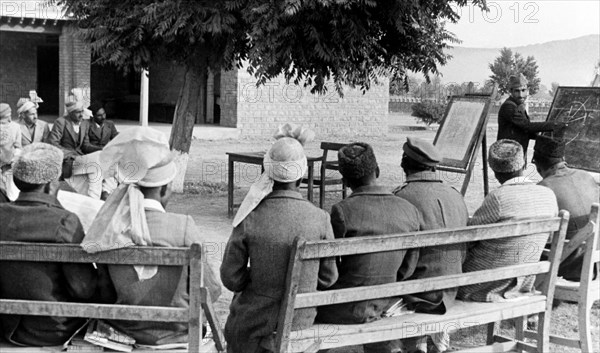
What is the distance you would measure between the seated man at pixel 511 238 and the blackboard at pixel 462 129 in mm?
5037

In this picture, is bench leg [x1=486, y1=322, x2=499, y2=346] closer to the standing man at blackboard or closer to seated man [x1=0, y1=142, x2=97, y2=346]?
seated man [x1=0, y1=142, x2=97, y2=346]

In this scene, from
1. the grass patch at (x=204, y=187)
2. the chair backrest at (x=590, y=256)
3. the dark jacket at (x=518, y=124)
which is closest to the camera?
the chair backrest at (x=590, y=256)

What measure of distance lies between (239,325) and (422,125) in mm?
28264

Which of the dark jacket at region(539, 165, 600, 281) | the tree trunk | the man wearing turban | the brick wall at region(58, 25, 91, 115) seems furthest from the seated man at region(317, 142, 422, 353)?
the brick wall at region(58, 25, 91, 115)

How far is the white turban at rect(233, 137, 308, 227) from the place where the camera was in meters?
3.98

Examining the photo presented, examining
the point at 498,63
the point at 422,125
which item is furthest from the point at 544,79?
the point at 422,125

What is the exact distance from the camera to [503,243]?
4660 millimetres

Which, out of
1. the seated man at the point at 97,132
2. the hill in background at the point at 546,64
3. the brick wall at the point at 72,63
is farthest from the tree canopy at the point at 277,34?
the hill in background at the point at 546,64

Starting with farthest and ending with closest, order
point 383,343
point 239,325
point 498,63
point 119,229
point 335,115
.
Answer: point 498,63 < point 335,115 < point 383,343 < point 239,325 < point 119,229

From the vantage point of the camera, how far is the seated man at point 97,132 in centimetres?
983

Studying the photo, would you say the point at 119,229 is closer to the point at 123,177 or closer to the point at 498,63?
the point at 123,177

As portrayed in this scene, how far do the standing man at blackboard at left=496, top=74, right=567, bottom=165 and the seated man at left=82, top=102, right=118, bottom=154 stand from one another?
15.8 feet

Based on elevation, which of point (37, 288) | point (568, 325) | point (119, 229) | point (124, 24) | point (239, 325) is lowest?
point (568, 325)

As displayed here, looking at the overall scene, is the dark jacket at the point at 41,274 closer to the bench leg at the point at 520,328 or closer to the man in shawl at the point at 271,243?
the man in shawl at the point at 271,243
